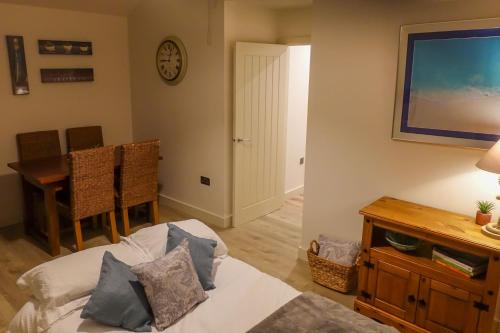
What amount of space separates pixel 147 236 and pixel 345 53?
2004mm

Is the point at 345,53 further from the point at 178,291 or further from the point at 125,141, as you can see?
the point at 125,141

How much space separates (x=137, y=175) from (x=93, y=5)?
2.08m

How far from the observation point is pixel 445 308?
96.2 inches

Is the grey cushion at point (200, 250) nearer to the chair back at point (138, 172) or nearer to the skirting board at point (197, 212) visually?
the chair back at point (138, 172)

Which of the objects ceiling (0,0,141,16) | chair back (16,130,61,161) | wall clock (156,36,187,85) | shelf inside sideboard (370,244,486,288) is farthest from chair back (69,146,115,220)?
shelf inside sideboard (370,244,486,288)

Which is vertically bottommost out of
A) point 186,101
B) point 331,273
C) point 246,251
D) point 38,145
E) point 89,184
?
point 246,251

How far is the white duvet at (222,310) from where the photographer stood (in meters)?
1.96

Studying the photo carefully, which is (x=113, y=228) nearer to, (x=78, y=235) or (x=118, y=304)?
(x=78, y=235)

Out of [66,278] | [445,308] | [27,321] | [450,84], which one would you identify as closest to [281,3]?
[450,84]

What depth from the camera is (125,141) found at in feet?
17.2

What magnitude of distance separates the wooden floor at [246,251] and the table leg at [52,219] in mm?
92

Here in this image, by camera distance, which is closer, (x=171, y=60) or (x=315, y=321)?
(x=315, y=321)

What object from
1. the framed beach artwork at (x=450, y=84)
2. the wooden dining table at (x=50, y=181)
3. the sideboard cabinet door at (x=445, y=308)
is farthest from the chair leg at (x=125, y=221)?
the sideboard cabinet door at (x=445, y=308)

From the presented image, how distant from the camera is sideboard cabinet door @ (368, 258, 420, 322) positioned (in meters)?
2.59
